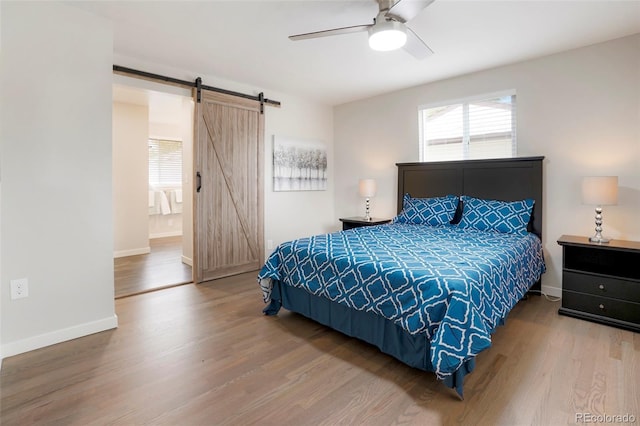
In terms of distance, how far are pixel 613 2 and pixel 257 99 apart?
3.49 meters

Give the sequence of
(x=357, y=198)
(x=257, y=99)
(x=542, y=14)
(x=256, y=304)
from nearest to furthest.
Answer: (x=542, y=14), (x=256, y=304), (x=257, y=99), (x=357, y=198)

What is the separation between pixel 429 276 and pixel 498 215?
1880mm

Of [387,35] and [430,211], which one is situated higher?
[387,35]

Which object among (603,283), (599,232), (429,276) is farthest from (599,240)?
(429,276)

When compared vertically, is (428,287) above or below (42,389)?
above

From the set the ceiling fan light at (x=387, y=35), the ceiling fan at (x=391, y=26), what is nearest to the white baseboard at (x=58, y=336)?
the ceiling fan at (x=391, y=26)

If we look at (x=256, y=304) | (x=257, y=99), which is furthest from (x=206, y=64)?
(x=256, y=304)

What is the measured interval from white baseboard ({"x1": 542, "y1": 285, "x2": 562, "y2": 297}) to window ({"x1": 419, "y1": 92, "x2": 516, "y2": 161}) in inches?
56.1

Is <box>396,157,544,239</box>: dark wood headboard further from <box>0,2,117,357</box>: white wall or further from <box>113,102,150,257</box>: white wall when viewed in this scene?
<box>113,102,150,257</box>: white wall

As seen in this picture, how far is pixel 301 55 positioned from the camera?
10.8ft

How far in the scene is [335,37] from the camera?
9.52 feet

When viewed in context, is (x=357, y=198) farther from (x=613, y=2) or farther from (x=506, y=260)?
(x=613, y=2)

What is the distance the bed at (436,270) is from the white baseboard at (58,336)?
1.22 meters

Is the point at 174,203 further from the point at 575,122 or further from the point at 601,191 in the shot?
the point at 601,191
